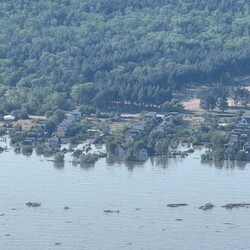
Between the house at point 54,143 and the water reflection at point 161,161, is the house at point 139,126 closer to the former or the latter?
the house at point 54,143

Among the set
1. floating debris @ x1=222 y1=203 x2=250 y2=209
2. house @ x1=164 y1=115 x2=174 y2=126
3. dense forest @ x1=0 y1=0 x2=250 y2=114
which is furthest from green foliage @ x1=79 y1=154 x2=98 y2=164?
dense forest @ x1=0 y1=0 x2=250 y2=114

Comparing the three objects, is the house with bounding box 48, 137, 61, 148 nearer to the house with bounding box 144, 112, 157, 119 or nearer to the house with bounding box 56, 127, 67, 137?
the house with bounding box 56, 127, 67, 137

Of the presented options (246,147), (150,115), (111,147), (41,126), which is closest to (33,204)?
(111,147)

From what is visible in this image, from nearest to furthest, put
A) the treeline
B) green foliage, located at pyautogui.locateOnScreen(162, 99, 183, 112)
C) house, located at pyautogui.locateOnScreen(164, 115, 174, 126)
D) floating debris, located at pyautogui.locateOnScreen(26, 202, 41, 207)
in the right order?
floating debris, located at pyautogui.locateOnScreen(26, 202, 41, 207)
house, located at pyautogui.locateOnScreen(164, 115, 174, 126)
green foliage, located at pyautogui.locateOnScreen(162, 99, 183, 112)
the treeline

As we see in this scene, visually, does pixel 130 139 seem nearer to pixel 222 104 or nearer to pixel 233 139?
pixel 233 139

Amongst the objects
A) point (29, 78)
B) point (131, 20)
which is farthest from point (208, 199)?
point (131, 20)

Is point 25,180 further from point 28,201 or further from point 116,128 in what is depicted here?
point 116,128
